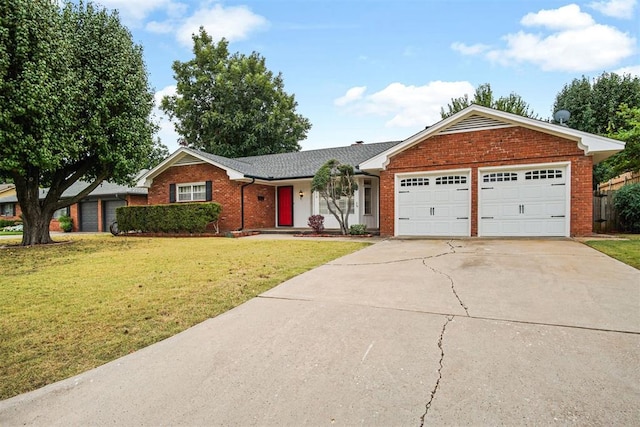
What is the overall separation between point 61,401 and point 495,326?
3753 millimetres

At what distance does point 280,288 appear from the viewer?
5.27 meters

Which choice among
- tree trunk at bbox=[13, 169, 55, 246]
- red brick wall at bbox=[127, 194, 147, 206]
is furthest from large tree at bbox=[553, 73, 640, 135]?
tree trunk at bbox=[13, 169, 55, 246]

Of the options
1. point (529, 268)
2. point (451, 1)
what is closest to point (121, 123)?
point (451, 1)

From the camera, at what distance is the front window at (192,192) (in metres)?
17.1

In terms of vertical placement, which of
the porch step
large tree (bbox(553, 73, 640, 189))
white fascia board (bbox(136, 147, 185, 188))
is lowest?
the porch step

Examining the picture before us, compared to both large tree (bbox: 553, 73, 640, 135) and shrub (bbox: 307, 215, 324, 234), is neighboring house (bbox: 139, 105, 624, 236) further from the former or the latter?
large tree (bbox: 553, 73, 640, 135)

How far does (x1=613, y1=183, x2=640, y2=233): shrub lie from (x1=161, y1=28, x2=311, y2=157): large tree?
22.4 m

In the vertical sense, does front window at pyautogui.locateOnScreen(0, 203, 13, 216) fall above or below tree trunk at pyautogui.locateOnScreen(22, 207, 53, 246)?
above

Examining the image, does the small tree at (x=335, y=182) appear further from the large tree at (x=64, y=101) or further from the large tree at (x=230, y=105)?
the large tree at (x=230, y=105)

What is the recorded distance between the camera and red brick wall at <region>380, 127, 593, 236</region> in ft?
34.7

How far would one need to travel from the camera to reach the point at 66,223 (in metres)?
22.4

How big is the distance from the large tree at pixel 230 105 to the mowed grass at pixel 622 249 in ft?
77.6

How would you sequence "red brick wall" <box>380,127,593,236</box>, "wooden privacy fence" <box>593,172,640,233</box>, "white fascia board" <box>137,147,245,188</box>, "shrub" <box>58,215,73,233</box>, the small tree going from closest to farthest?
"red brick wall" <box>380,127,593,236</box> < "wooden privacy fence" <box>593,172,640,233</box> < the small tree < "white fascia board" <box>137,147,245,188</box> < "shrub" <box>58,215,73,233</box>

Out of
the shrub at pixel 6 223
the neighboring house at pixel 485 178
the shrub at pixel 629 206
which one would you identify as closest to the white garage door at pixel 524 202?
the neighboring house at pixel 485 178
